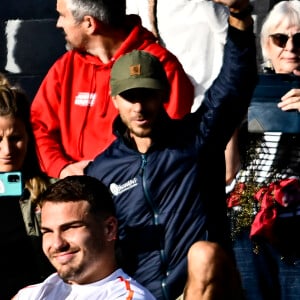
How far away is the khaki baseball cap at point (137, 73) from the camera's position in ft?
20.7

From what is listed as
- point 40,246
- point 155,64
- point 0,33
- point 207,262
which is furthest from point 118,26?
point 0,33

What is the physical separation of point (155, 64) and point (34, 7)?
290 cm

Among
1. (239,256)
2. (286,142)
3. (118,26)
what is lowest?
(239,256)

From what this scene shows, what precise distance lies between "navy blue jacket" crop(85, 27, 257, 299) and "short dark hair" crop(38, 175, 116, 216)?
1.14ft

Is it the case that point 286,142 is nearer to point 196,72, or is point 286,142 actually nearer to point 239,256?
point 239,256

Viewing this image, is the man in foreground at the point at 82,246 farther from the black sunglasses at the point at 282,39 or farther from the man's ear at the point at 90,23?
the black sunglasses at the point at 282,39

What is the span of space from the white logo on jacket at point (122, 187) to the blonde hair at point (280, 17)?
125 cm

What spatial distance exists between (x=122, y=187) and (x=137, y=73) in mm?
514

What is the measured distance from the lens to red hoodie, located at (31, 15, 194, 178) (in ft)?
22.7

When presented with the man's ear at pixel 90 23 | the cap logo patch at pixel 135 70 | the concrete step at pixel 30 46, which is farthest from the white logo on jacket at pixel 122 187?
the concrete step at pixel 30 46

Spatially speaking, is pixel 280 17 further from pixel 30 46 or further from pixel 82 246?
pixel 30 46

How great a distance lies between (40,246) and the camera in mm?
6812

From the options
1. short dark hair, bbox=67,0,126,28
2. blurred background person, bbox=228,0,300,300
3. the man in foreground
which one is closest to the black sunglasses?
blurred background person, bbox=228,0,300,300

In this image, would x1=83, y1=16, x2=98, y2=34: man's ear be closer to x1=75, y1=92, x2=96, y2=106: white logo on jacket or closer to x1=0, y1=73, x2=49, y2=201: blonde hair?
x1=75, y1=92, x2=96, y2=106: white logo on jacket
